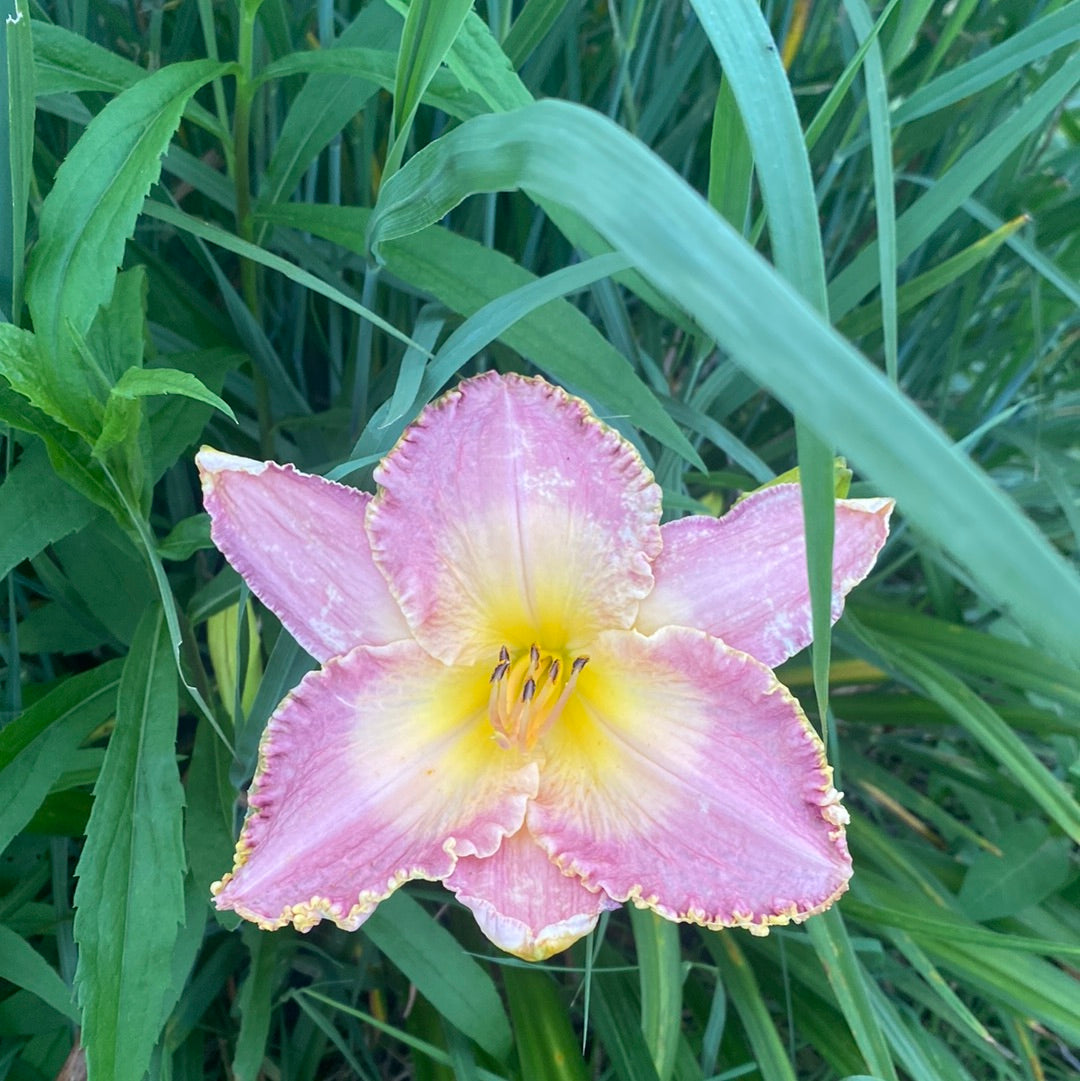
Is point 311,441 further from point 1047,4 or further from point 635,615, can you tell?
point 1047,4

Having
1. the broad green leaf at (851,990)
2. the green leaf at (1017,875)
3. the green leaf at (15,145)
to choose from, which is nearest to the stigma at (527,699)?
the broad green leaf at (851,990)

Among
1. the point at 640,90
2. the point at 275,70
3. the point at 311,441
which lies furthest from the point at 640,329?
the point at 275,70

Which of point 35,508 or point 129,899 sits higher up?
point 35,508

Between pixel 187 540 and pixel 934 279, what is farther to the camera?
pixel 934 279

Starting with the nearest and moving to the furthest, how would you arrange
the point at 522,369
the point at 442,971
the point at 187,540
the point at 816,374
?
the point at 816,374 < the point at 187,540 < the point at 442,971 < the point at 522,369

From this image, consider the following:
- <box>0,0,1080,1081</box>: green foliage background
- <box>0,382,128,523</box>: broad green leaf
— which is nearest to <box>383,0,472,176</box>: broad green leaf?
<box>0,0,1080,1081</box>: green foliage background

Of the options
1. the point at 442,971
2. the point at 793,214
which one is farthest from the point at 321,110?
the point at 442,971

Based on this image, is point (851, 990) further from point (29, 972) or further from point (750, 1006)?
point (29, 972)
